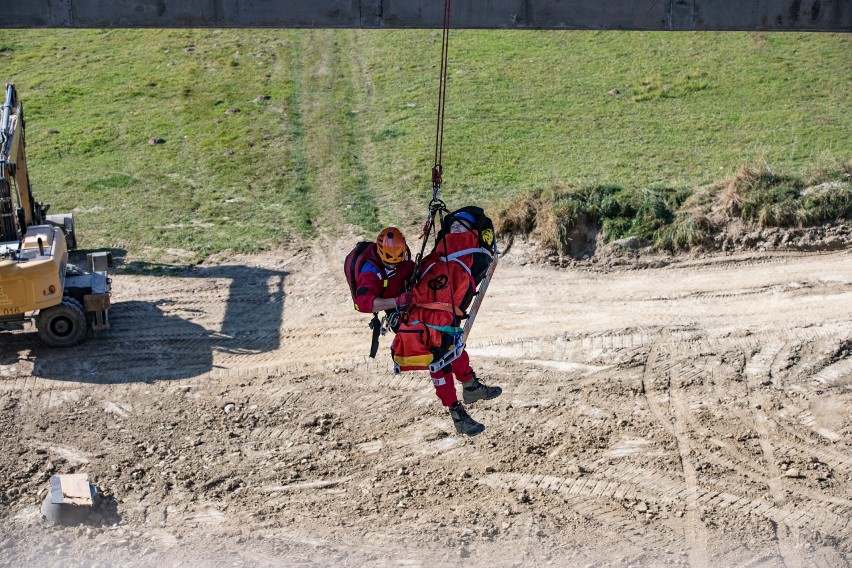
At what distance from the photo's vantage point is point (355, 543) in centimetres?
1045

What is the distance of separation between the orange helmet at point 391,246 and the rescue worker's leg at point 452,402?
1.45m

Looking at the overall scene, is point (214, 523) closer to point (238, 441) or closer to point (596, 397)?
point (238, 441)

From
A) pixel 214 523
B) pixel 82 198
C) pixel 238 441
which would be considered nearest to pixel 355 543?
pixel 214 523

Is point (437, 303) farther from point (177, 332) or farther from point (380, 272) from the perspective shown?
point (177, 332)

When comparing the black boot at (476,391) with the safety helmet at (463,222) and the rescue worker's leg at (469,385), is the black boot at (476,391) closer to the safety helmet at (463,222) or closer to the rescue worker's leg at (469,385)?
the rescue worker's leg at (469,385)

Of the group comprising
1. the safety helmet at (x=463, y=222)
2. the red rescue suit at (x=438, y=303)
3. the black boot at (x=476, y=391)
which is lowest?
the black boot at (x=476, y=391)

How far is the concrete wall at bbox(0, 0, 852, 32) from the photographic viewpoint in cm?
1161

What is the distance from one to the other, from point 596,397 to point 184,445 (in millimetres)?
5054

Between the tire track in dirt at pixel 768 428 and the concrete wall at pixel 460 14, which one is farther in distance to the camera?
the concrete wall at pixel 460 14

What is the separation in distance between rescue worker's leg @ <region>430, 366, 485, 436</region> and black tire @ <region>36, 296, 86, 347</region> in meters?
6.53

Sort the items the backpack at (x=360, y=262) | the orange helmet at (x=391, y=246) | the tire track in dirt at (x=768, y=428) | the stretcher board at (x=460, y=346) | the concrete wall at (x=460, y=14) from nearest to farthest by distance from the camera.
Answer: the orange helmet at (x=391, y=246), the backpack at (x=360, y=262), the stretcher board at (x=460, y=346), the tire track in dirt at (x=768, y=428), the concrete wall at (x=460, y=14)

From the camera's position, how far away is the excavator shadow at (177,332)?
47.5ft

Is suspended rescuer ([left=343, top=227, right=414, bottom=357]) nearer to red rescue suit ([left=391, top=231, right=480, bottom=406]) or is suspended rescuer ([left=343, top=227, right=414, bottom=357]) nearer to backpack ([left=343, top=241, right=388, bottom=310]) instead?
backpack ([left=343, top=241, right=388, bottom=310])

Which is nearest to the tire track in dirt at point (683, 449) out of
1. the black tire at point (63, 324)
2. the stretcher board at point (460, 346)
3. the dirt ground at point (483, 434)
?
the dirt ground at point (483, 434)
